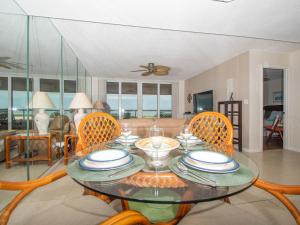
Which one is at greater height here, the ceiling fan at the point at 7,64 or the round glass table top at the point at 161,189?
the ceiling fan at the point at 7,64

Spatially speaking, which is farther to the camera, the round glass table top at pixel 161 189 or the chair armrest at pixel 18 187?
the chair armrest at pixel 18 187

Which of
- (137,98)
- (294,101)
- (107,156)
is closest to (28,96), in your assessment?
(107,156)

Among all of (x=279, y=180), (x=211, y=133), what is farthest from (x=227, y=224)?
(x=279, y=180)

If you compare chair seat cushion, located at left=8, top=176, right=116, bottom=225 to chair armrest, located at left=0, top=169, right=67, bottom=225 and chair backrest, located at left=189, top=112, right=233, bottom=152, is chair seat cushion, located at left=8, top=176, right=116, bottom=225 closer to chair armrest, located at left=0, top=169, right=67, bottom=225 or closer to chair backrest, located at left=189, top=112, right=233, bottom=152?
chair armrest, located at left=0, top=169, right=67, bottom=225

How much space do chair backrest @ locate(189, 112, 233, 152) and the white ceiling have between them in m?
1.51

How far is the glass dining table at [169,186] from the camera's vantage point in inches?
22.5

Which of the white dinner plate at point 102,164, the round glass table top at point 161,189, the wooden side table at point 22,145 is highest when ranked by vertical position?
the white dinner plate at point 102,164

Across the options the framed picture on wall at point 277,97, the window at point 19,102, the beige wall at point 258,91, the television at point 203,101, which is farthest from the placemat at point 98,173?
the framed picture on wall at point 277,97

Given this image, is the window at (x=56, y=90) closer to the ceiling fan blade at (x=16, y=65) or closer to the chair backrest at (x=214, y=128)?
the ceiling fan blade at (x=16, y=65)

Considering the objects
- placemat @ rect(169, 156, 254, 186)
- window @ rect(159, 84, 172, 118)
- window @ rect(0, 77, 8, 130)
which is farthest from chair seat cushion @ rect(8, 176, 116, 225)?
window @ rect(159, 84, 172, 118)

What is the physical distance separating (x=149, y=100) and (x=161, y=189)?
6.62m

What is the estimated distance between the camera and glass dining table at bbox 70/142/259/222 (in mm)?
573

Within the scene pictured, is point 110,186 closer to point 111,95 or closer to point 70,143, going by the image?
point 70,143

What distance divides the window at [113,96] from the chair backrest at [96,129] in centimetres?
528
